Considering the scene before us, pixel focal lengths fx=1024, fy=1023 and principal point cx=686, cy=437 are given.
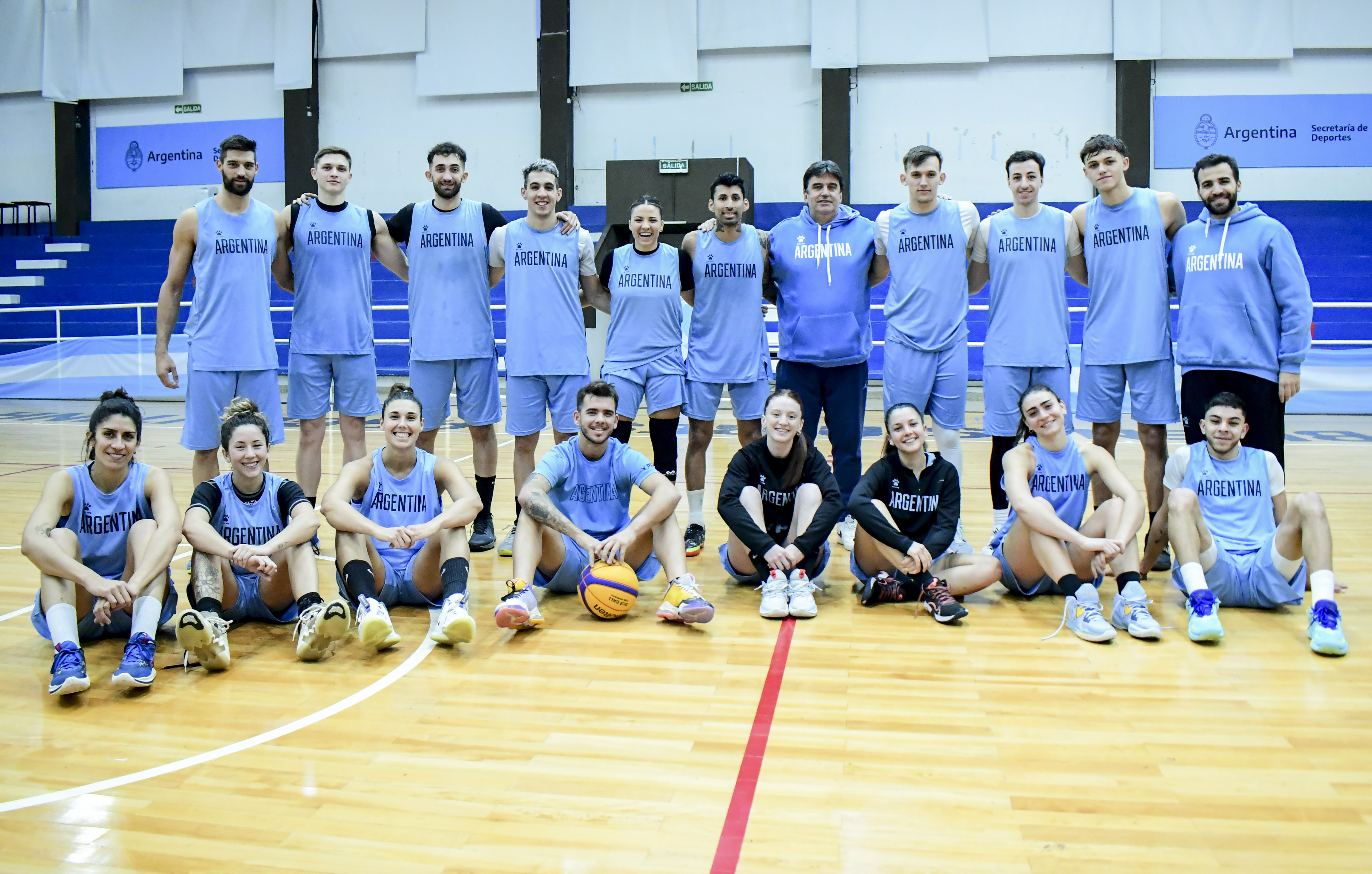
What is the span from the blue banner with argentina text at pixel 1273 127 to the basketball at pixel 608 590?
11.8m

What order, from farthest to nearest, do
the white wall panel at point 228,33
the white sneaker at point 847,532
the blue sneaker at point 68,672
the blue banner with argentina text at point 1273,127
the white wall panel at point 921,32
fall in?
the white wall panel at point 228,33, the white wall panel at point 921,32, the blue banner with argentina text at point 1273,127, the white sneaker at point 847,532, the blue sneaker at point 68,672

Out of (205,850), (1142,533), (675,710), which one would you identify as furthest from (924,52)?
(205,850)

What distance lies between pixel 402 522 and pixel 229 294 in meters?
1.42

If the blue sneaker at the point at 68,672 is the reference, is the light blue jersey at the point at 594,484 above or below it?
above

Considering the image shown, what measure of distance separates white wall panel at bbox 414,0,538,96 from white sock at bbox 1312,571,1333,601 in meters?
12.2

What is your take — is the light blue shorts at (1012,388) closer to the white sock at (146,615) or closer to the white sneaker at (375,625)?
the white sneaker at (375,625)

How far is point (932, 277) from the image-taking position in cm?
440

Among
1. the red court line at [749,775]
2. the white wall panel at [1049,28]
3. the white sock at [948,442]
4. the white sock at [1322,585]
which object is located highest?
the white wall panel at [1049,28]

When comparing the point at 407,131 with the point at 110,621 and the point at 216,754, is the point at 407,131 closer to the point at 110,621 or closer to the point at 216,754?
the point at 110,621

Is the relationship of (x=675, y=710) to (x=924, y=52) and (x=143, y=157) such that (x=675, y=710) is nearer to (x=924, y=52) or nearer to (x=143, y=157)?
(x=924, y=52)

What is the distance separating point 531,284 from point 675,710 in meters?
2.39

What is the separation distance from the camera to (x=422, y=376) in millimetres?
4617

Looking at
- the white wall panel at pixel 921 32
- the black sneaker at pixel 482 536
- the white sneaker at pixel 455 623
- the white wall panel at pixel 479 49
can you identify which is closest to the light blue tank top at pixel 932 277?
the black sneaker at pixel 482 536

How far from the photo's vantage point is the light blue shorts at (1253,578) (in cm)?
352
